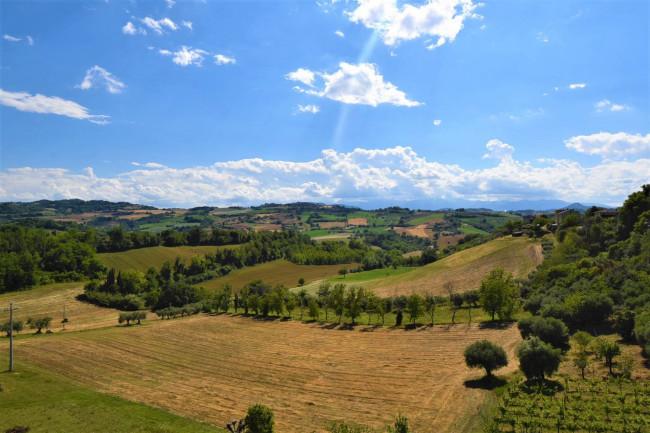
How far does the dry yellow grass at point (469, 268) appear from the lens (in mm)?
85000

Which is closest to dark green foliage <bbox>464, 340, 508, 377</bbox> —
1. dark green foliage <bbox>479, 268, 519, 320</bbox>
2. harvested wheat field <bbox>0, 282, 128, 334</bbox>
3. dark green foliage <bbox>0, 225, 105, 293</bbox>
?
dark green foliage <bbox>479, 268, 519, 320</bbox>

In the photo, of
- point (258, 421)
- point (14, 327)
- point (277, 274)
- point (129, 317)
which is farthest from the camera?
point (277, 274)

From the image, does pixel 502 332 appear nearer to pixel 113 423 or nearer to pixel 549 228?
pixel 113 423

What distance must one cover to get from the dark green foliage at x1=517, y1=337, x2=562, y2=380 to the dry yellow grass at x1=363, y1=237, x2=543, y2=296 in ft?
164

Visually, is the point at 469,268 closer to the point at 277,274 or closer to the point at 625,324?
the point at 625,324

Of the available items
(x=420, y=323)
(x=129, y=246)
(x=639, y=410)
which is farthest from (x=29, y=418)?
(x=129, y=246)

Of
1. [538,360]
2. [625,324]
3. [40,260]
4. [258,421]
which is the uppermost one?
[625,324]

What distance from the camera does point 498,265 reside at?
91.2m

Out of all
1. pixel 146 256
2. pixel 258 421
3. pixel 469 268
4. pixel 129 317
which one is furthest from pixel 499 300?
pixel 146 256

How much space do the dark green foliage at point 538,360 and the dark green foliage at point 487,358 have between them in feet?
7.48

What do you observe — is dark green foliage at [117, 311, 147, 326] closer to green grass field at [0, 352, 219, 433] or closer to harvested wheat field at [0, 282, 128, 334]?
harvested wheat field at [0, 282, 128, 334]

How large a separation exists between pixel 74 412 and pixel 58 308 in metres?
77.4

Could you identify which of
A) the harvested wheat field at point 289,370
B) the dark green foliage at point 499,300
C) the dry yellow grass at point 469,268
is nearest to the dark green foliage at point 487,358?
the harvested wheat field at point 289,370

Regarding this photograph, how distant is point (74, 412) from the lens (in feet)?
91.0
